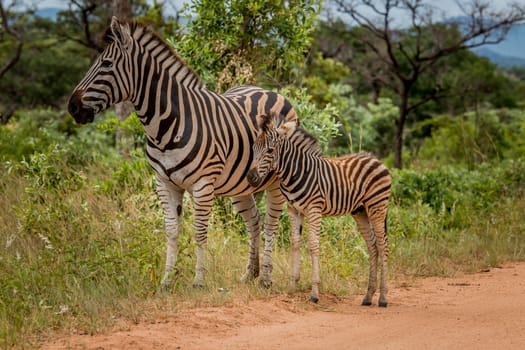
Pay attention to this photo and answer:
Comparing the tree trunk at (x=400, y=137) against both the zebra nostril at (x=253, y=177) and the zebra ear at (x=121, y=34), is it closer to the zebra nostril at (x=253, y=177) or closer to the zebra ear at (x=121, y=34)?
the zebra nostril at (x=253, y=177)

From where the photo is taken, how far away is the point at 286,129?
695 centimetres

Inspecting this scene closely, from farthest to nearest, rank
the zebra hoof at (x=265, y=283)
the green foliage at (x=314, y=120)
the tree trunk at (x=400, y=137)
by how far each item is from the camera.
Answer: the tree trunk at (x=400, y=137)
the green foliage at (x=314, y=120)
the zebra hoof at (x=265, y=283)

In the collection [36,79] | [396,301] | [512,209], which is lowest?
[396,301]

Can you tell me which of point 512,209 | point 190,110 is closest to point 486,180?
point 512,209

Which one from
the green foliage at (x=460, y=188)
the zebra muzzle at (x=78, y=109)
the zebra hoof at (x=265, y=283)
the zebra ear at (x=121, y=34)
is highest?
the zebra ear at (x=121, y=34)

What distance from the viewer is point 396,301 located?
740 centimetres

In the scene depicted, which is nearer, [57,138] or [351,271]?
[351,271]

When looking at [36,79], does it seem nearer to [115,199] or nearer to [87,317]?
[115,199]

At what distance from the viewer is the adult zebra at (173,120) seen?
22.1 feet

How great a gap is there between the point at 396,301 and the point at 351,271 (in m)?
0.94

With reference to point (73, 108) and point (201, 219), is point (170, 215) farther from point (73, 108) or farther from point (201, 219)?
point (73, 108)

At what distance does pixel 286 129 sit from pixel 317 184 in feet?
2.06

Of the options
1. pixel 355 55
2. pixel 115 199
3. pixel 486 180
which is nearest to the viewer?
pixel 115 199

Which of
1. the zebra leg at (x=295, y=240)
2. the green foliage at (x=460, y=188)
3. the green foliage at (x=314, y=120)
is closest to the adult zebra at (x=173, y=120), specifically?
the zebra leg at (x=295, y=240)
